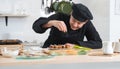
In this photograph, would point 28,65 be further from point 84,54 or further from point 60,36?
point 60,36

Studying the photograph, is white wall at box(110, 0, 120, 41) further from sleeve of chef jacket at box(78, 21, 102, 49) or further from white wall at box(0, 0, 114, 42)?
sleeve of chef jacket at box(78, 21, 102, 49)

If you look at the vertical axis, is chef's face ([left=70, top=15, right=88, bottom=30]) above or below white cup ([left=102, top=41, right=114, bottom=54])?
above

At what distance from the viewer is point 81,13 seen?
2.09 m

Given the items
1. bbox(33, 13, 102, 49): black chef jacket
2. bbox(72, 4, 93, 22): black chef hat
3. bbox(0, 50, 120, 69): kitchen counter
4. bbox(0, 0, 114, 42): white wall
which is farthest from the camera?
bbox(0, 0, 114, 42): white wall

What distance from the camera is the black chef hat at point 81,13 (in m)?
2.09

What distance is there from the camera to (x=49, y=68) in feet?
5.10

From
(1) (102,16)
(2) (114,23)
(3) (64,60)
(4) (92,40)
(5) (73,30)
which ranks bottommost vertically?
Answer: (3) (64,60)

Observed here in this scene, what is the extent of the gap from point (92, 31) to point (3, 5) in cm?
219

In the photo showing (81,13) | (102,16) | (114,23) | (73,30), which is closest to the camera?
(81,13)

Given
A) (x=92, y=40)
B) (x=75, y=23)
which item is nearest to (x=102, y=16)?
(x=92, y=40)

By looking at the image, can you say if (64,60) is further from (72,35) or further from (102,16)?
(102,16)

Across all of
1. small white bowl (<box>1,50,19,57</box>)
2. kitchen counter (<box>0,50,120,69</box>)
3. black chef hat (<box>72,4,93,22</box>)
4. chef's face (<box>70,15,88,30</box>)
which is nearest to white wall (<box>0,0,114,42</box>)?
chef's face (<box>70,15,88,30</box>)

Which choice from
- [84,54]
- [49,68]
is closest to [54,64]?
[49,68]

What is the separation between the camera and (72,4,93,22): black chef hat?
2.09 metres
